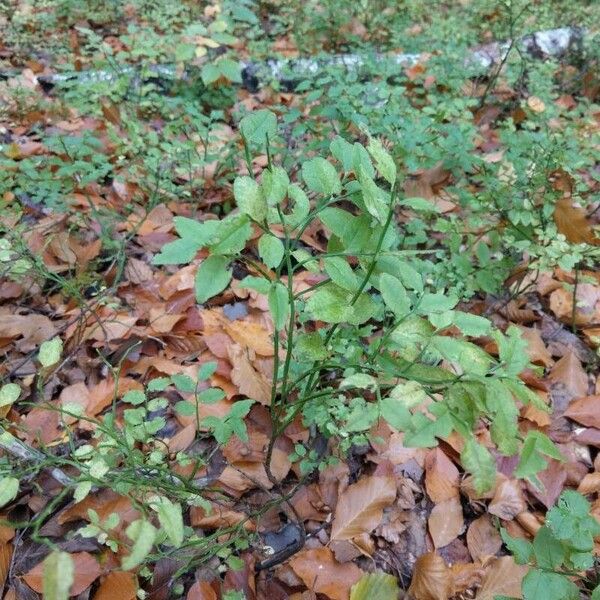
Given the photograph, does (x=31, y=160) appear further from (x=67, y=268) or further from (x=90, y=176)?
(x=67, y=268)

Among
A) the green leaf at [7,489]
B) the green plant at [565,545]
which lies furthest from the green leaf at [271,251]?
the green plant at [565,545]

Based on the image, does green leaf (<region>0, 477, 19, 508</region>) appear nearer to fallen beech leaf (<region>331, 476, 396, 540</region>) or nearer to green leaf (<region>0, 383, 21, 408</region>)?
green leaf (<region>0, 383, 21, 408</region>)

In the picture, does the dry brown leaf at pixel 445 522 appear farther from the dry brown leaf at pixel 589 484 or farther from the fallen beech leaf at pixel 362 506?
the dry brown leaf at pixel 589 484

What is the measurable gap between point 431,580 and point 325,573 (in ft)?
0.89

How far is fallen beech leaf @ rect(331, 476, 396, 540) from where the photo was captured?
58.8 inches

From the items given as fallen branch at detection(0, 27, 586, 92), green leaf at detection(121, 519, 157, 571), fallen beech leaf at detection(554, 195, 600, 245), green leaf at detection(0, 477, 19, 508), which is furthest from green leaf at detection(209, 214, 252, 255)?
fallen branch at detection(0, 27, 586, 92)

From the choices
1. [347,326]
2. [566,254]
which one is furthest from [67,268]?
[566,254]

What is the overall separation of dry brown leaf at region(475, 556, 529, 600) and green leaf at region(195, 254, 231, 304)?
110 cm

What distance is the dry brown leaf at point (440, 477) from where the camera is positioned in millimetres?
1608

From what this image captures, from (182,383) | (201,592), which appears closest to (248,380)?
(182,383)

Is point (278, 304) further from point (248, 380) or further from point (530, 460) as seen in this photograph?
point (248, 380)

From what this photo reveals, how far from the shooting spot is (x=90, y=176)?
2.25 meters

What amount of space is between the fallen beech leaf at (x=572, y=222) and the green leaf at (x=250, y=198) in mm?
1617

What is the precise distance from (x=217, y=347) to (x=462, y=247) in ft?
3.91
